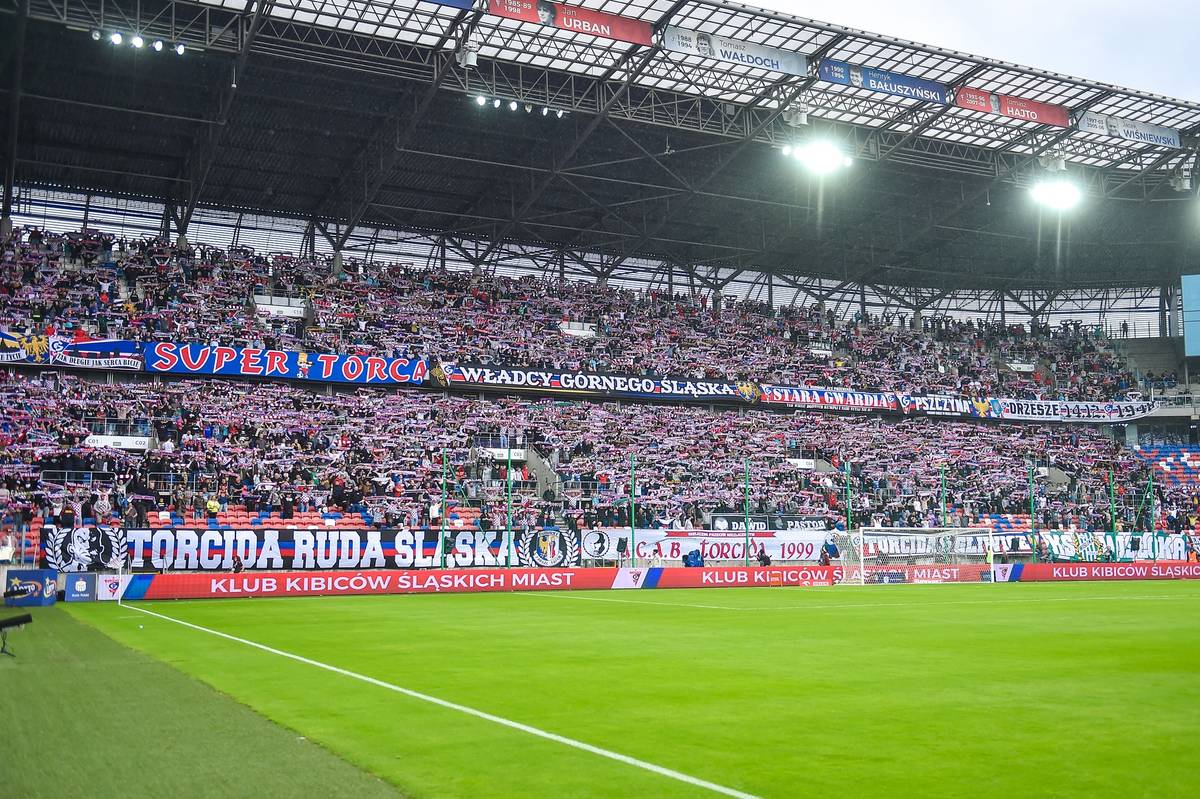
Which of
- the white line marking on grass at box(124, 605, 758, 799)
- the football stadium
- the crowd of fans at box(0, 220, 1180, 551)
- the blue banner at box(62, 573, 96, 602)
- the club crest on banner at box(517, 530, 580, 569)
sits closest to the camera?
the white line marking on grass at box(124, 605, 758, 799)

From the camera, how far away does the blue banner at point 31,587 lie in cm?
2467

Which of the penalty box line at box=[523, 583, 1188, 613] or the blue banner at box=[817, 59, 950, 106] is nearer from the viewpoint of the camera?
the penalty box line at box=[523, 583, 1188, 613]

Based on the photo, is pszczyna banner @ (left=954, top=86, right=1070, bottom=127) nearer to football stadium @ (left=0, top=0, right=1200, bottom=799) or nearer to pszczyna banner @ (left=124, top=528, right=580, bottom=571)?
football stadium @ (left=0, top=0, right=1200, bottom=799)

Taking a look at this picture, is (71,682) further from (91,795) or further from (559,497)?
(559,497)

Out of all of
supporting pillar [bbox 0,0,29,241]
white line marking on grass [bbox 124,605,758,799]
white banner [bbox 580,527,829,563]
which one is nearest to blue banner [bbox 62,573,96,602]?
white line marking on grass [bbox 124,605,758,799]

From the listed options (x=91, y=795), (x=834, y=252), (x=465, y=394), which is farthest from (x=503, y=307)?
(x=91, y=795)

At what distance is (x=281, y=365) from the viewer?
44031 millimetres

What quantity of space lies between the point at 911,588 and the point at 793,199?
2517 centimetres

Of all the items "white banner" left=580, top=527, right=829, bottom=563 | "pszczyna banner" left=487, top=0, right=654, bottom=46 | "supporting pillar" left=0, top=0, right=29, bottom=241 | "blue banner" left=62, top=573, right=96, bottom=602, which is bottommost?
"blue banner" left=62, top=573, right=96, bottom=602

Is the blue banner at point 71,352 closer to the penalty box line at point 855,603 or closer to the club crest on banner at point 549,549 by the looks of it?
the club crest on banner at point 549,549

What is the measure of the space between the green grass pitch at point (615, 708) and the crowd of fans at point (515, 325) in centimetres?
2663

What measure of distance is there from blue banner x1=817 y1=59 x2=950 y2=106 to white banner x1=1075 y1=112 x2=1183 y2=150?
7.94 metres

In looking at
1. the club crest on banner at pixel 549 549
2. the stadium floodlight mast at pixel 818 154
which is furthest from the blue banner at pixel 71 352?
the stadium floodlight mast at pixel 818 154

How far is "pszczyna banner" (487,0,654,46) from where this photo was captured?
34.6 m
